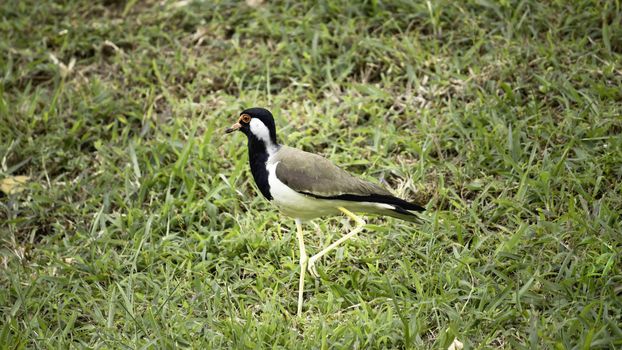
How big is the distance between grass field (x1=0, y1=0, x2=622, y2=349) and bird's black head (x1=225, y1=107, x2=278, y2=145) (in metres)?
0.79

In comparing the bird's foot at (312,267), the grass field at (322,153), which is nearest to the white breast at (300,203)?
the bird's foot at (312,267)

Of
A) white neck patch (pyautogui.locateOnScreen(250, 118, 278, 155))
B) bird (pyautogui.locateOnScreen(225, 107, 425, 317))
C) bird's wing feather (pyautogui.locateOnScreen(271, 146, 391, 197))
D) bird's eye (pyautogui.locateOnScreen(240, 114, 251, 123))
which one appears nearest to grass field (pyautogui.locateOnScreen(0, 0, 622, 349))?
bird (pyautogui.locateOnScreen(225, 107, 425, 317))

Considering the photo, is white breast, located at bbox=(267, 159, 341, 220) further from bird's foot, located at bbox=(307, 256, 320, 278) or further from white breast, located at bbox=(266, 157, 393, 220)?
bird's foot, located at bbox=(307, 256, 320, 278)

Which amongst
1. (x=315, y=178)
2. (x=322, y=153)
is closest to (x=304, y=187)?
(x=315, y=178)

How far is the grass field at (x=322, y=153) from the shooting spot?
14.7 ft

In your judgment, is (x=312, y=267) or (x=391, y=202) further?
(x=312, y=267)

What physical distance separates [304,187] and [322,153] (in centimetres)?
146

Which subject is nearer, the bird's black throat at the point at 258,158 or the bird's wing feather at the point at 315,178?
the bird's wing feather at the point at 315,178

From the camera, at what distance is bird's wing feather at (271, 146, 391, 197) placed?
4625 millimetres

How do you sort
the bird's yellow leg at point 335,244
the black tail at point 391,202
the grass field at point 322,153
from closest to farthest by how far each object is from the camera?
the grass field at point 322,153 < the black tail at point 391,202 < the bird's yellow leg at point 335,244

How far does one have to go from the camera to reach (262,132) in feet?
15.8

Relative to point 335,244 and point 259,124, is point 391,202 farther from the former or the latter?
point 259,124

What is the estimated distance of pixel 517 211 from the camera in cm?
512

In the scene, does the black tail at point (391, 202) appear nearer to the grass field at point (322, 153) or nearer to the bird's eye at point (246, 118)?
the grass field at point (322, 153)
